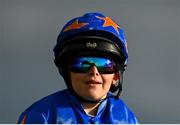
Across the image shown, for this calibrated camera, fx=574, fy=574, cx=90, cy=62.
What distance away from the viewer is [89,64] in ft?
20.8

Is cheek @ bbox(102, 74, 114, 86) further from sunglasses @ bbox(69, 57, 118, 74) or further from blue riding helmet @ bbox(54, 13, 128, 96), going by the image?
blue riding helmet @ bbox(54, 13, 128, 96)

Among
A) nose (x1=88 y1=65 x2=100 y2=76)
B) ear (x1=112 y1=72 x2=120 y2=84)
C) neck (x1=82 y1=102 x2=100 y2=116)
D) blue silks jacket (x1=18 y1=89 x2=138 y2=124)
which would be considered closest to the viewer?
nose (x1=88 y1=65 x2=100 y2=76)

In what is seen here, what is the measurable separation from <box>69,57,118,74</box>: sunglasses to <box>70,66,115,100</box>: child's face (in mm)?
41

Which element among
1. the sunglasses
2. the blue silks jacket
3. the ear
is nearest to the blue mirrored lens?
the sunglasses

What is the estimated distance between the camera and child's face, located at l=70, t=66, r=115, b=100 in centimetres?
631

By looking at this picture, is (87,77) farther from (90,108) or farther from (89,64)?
(90,108)

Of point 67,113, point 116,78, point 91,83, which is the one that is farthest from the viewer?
point 116,78

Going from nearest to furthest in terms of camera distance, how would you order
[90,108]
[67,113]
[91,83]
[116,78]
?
[91,83] < [67,113] < [90,108] < [116,78]

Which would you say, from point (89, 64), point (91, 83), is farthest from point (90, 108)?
point (89, 64)

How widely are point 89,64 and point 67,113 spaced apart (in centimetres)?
61

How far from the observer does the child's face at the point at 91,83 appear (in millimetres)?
6312

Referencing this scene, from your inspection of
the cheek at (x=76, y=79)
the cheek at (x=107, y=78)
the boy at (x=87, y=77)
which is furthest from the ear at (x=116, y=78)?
the cheek at (x=76, y=79)

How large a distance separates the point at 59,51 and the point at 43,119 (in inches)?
32.6

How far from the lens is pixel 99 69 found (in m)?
6.37
